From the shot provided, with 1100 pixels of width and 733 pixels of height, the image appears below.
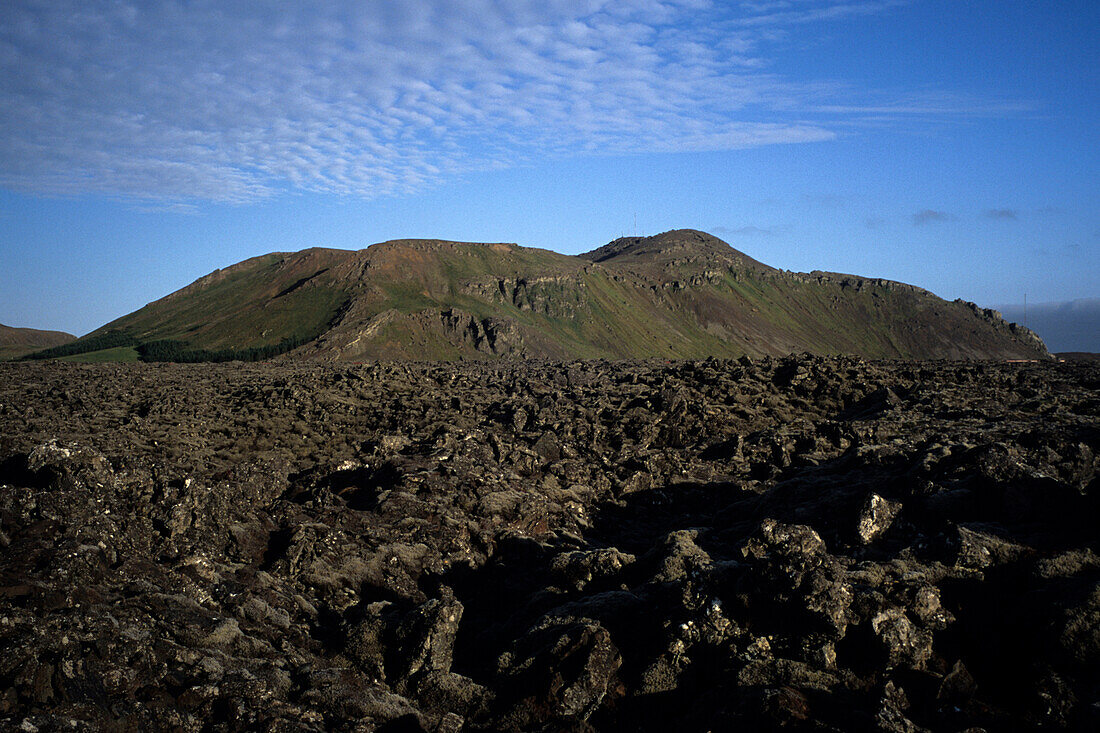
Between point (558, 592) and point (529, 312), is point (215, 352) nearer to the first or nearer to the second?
point (529, 312)

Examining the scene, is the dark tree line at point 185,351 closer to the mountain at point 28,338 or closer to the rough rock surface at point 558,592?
the mountain at point 28,338

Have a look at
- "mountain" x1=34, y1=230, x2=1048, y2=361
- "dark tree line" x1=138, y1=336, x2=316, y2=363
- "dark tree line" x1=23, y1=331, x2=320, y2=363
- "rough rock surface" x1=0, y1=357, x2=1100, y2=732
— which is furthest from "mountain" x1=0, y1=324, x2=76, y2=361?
"rough rock surface" x1=0, y1=357, x2=1100, y2=732

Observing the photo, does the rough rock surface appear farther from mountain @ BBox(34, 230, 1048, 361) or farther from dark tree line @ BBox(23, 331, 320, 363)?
dark tree line @ BBox(23, 331, 320, 363)

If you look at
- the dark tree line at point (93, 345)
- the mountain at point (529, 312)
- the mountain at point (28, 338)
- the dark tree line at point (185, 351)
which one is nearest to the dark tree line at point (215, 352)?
the dark tree line at point (185, 351)

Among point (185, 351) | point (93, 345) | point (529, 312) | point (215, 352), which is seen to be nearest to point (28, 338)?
point (93, 345)

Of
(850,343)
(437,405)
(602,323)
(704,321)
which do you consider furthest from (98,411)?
(850,343)
